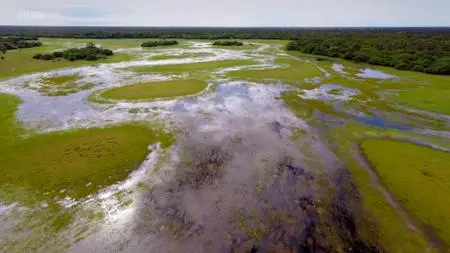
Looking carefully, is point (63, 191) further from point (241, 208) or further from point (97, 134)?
point (241, 208)

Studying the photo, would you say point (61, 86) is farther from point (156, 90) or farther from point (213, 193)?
point (213, 193)

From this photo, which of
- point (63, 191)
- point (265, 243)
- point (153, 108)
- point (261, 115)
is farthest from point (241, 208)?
point (153, 108)

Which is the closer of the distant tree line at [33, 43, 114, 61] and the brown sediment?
the brown sediment

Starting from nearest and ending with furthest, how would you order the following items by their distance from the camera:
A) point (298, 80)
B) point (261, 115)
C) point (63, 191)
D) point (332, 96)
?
point (63, 191) → point (261, 115) → point (332, 96) → point (298, 80)

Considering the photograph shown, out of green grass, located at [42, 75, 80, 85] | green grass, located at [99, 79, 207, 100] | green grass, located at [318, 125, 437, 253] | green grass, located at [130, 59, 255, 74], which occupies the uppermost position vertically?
green grass, located at [130, 59, 255, 74]

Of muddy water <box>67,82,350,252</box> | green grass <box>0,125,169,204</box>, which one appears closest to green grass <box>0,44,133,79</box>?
green grass <box>0,125,169,204</box>

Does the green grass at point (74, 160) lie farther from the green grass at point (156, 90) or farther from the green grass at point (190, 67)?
the green grass at point (190, 67)

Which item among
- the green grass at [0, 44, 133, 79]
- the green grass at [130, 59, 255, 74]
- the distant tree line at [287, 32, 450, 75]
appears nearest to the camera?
the green grass at [0, 44, 133, 79]

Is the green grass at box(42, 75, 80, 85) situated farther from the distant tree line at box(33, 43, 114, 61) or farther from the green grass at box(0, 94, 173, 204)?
the distant tree line at box(33, 43, 114, 61)
